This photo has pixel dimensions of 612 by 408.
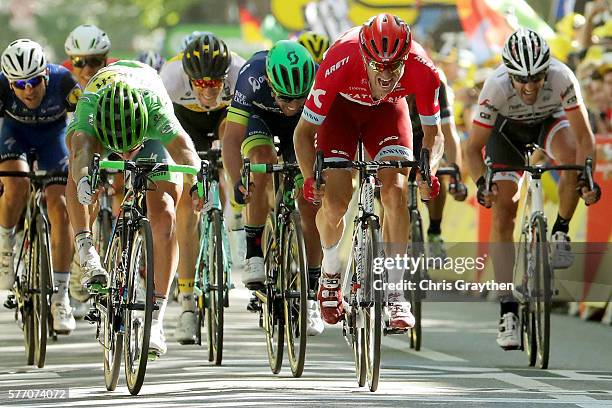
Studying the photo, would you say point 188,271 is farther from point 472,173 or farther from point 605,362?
point 605,362

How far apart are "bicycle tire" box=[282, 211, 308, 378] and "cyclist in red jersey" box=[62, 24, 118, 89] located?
143 inches

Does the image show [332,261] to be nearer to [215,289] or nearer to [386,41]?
[215,289]

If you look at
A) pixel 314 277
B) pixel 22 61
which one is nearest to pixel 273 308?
pixel 314 277

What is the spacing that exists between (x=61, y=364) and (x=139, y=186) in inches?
94.0

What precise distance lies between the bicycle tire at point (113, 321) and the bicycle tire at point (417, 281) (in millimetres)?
3161

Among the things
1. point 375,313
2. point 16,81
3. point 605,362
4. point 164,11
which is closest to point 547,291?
point 605,362

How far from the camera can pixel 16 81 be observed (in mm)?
12320

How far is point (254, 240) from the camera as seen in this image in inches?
454

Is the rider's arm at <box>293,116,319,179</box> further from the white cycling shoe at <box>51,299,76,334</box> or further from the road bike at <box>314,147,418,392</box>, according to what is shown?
the white cycling shoe at <box>51,299,76,334</box>

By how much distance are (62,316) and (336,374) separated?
226 centimetres

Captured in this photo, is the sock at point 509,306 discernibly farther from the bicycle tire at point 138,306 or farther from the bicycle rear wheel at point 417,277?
the bicycle tire at point 138,306

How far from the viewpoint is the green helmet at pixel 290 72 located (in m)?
10.8

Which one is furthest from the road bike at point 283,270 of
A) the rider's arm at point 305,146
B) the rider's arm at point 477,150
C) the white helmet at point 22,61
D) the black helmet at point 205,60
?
the white helmet at point 22,61

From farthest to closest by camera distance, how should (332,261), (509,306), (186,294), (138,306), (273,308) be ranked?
(186,294) → (509,306) → (273,308) → (332,261) → (138,306)
